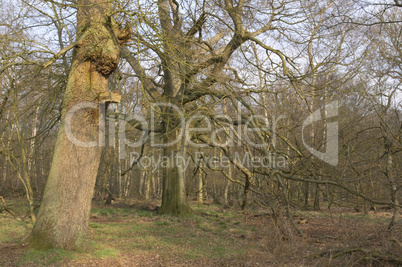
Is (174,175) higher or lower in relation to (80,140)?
lower

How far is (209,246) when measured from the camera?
654cm

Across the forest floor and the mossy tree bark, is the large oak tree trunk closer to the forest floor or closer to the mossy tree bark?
the forest floor

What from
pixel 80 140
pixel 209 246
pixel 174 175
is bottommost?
pixel 209 246

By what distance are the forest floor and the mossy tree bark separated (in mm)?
365

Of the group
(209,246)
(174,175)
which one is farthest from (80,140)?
(174,175)

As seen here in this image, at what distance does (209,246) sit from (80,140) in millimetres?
3311

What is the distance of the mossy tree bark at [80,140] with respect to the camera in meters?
5.07

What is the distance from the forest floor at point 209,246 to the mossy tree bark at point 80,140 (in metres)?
0.37

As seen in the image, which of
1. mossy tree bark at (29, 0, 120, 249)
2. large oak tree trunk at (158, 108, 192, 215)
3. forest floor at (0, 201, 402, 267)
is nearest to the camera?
forest floor at (0, 201, 402, 267)

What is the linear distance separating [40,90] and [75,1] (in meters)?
2.50

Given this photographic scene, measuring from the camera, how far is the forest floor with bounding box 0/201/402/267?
15.2 feet

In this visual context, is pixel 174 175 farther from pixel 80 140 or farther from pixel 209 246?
pixel 80 140

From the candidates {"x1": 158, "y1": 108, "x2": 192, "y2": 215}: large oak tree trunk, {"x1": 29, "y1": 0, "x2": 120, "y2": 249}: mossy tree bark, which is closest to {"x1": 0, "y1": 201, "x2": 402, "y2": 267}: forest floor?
{"x1": 29, "y1": 0, "x2": 120, "y2": 249}: mossy tree bark

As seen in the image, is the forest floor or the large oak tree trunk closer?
the forest floor
